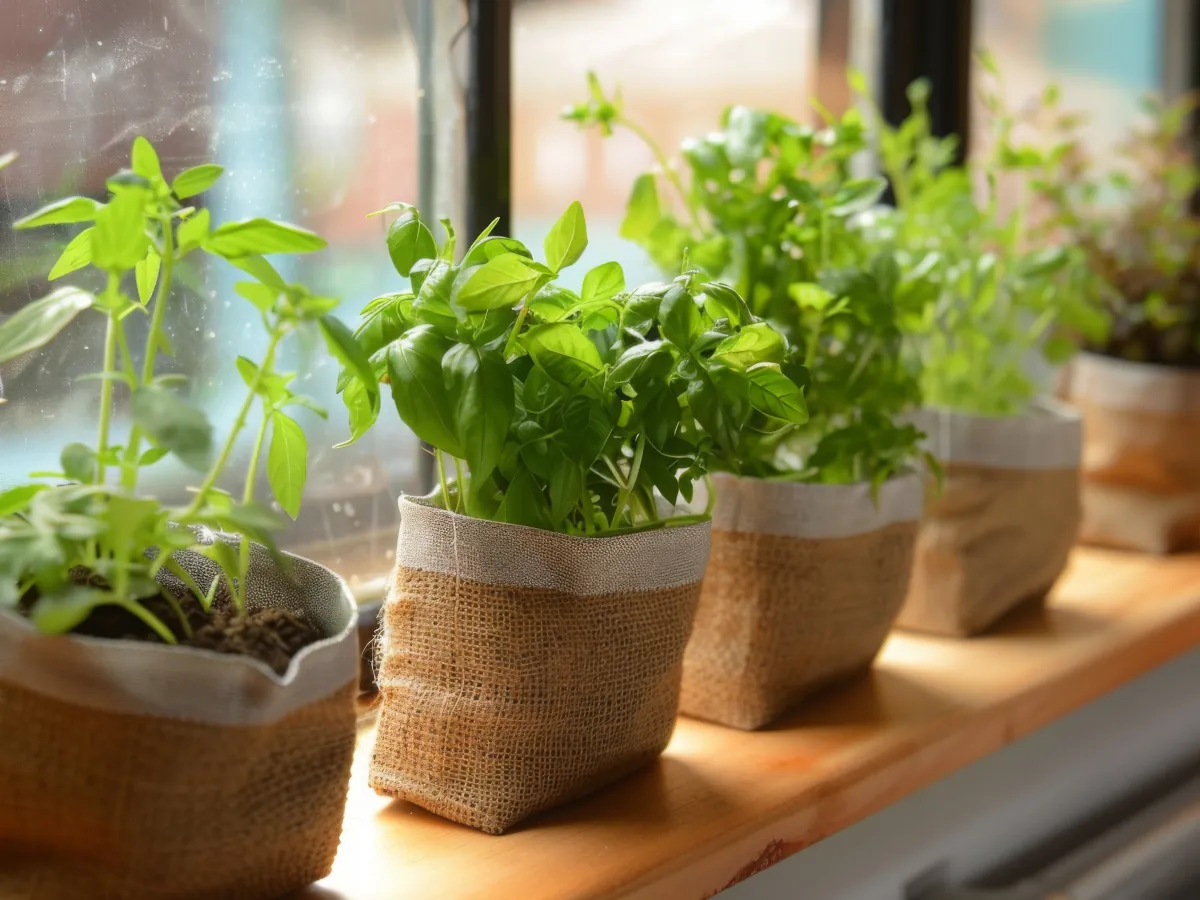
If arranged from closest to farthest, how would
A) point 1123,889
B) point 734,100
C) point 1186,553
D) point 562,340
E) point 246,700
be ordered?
point 246,700
point 562,340
point 1123,889
point 734,100
point 1186,553

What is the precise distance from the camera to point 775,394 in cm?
77

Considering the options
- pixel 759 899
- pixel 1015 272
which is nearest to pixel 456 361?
pixel 759 899

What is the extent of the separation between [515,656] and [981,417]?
643 mm

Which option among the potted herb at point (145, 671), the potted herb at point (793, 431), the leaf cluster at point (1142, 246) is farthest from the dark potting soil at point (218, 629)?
the leaf cluster at point (1142, 246)

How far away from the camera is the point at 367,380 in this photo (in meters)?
0.68

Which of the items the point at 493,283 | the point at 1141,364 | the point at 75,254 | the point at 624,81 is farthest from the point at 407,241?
the point at 1141,364

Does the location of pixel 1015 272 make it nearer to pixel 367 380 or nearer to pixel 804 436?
pixel 804 436

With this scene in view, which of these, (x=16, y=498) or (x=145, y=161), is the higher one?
(x=145, y=161)

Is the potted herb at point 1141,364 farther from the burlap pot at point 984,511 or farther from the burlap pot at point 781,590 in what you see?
the burlap pot at point 781,590

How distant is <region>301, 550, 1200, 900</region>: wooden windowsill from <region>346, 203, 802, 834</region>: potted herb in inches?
1.5

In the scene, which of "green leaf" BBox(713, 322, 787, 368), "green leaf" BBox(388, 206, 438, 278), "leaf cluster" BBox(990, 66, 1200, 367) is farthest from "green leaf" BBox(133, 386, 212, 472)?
"leaf cluster" BBox(990, 66, 1200, 367)

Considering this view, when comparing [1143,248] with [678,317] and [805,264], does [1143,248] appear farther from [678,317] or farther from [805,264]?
[678,317]

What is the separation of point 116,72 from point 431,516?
36 cm

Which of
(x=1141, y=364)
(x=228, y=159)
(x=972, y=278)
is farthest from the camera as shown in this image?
(x=1141, y=364)
